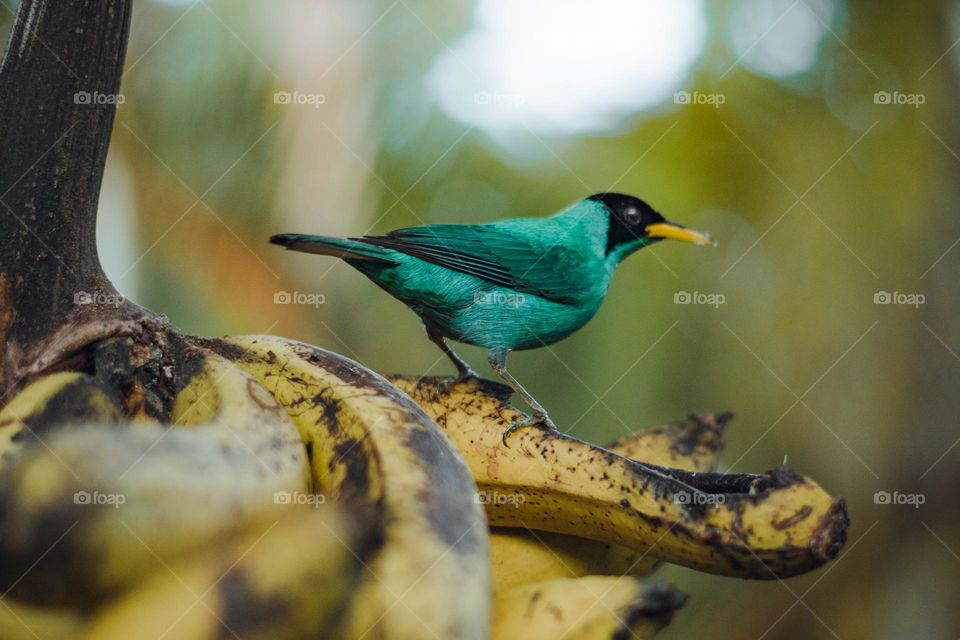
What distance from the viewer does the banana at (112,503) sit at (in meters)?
1.00

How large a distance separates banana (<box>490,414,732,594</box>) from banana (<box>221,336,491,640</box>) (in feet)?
1.35

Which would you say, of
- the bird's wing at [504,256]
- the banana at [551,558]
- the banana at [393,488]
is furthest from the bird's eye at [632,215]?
the banana at [393,488]

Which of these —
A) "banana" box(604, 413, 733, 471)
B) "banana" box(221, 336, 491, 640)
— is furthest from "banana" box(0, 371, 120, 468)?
"banana" box(604, 413, 733, 471)

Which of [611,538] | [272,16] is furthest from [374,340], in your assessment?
[611,538]

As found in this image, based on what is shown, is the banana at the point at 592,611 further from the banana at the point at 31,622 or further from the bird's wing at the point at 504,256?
the bird's wing at the point at 504,256

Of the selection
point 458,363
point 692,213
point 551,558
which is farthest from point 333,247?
point 692,213

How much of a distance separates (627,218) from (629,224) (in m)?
0.02

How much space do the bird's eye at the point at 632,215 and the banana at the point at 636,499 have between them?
3.51ft

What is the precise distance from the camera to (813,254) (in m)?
4.88

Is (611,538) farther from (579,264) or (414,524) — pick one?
(579,264)

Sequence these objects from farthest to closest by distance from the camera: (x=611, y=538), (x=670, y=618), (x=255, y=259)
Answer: (x=255, y=259), (x=611, y=538), (x=670, y=618)

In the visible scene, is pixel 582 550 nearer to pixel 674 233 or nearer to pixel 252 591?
pixel 252 591

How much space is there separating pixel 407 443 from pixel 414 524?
0.15 metres

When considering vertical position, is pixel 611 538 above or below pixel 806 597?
above
